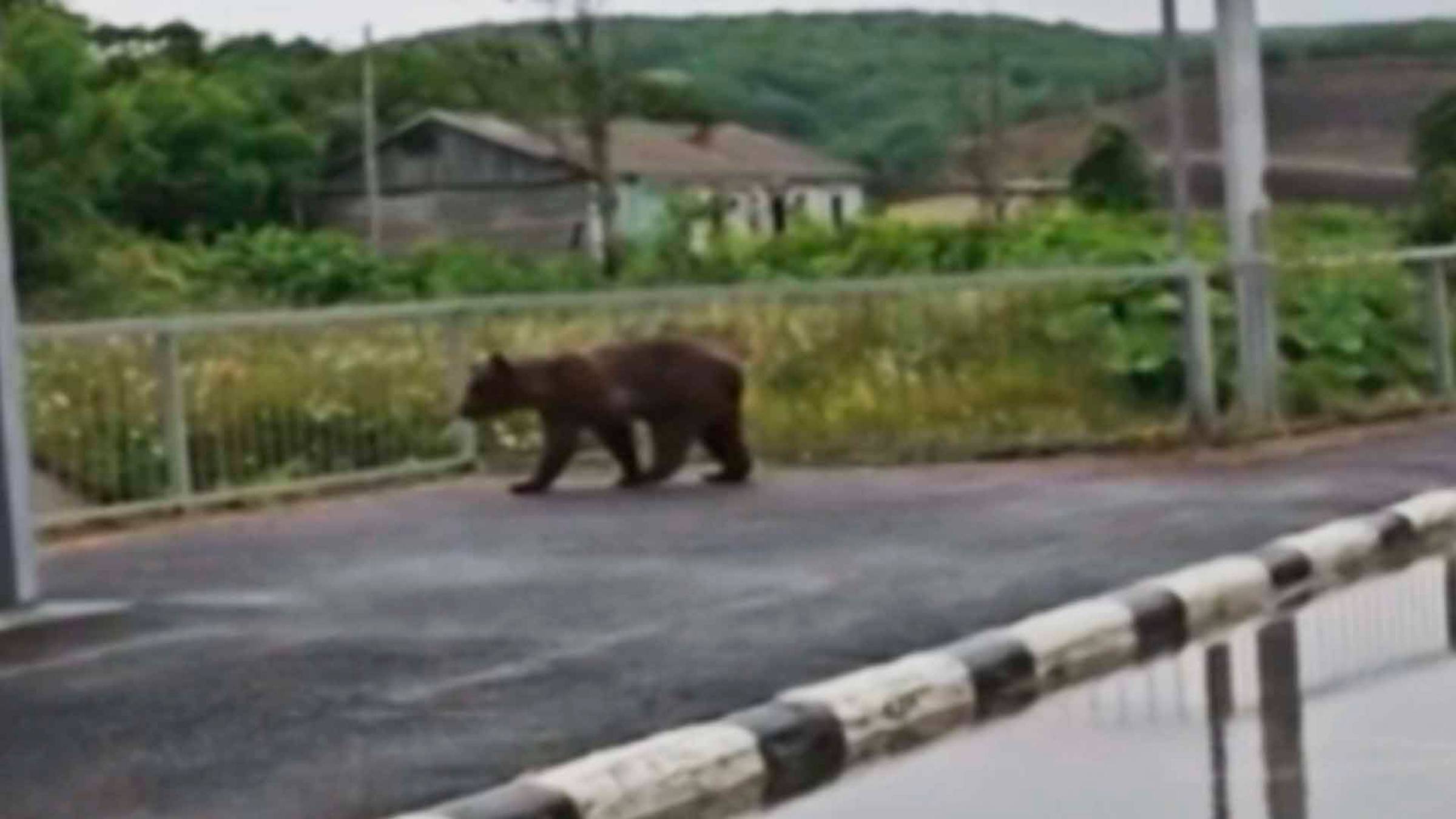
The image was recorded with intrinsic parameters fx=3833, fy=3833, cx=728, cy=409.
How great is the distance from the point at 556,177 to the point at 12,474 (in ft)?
158

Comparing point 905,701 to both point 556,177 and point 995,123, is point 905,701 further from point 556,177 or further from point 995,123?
point 556,177

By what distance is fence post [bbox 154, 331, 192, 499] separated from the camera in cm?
1591

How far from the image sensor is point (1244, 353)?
18.0 m

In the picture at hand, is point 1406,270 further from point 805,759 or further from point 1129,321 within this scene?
point 805,759

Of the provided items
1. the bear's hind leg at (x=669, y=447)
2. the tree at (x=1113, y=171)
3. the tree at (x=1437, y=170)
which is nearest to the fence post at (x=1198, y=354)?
the bear's hind leg at (x=669, y=447)

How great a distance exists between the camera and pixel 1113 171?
42.9 m

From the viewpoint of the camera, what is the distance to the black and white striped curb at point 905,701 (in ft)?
25.5

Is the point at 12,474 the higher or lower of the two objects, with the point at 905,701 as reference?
higher

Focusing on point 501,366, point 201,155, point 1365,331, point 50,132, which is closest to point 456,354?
point 501,366

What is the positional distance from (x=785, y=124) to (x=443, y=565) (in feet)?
137

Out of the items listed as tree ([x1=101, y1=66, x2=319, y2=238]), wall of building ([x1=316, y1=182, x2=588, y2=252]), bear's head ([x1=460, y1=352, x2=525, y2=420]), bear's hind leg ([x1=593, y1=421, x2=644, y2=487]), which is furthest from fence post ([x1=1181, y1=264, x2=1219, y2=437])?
wall of building ([x1=316, y1=182, x2=588, y2=252])

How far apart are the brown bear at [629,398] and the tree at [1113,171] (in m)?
24.2

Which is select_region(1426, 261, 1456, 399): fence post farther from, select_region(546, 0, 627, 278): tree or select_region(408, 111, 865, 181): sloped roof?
select_region(408, 111, 865, 181): sloped roof

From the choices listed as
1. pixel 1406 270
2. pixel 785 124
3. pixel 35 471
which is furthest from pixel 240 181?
pixel 35 471
